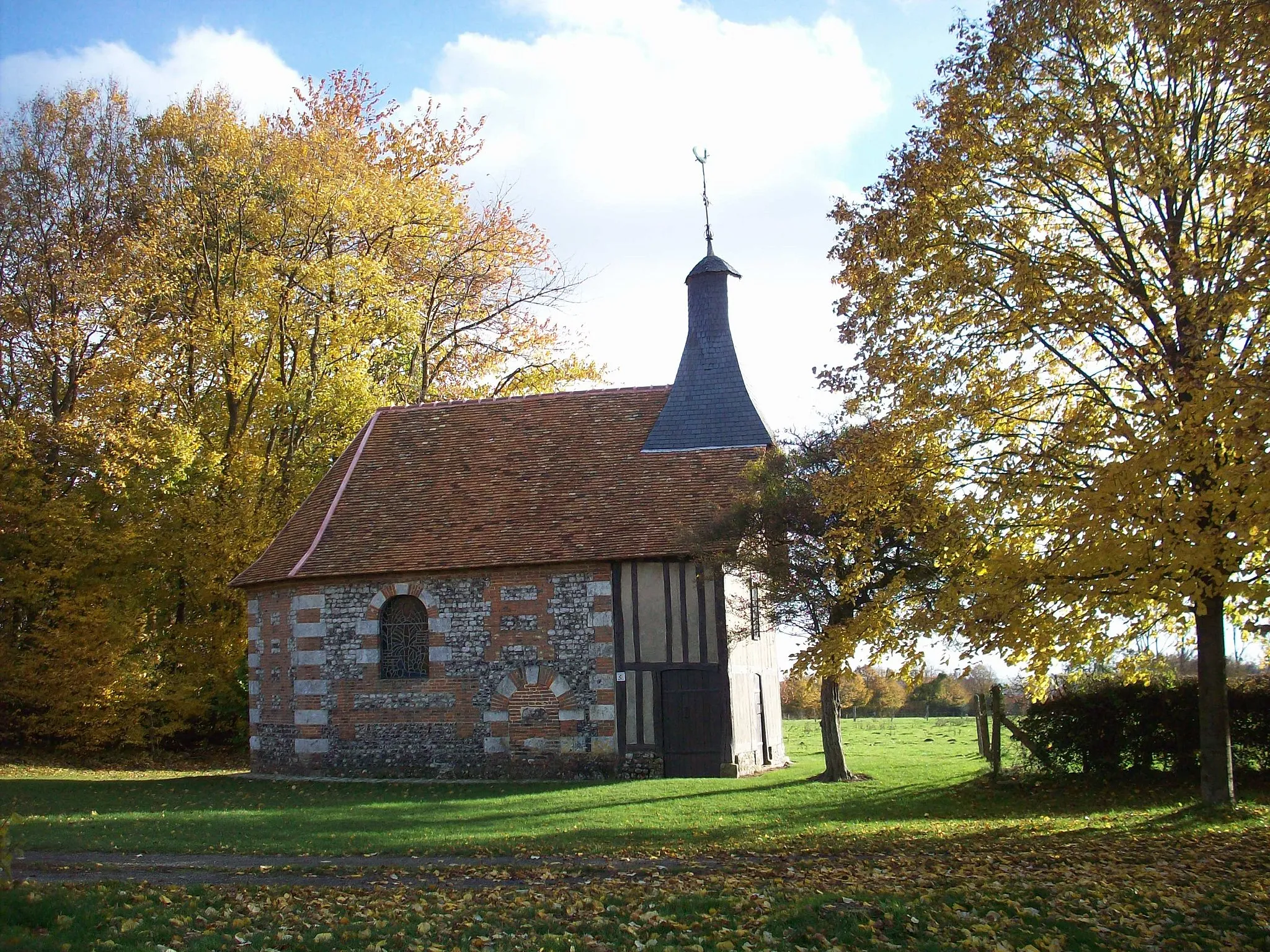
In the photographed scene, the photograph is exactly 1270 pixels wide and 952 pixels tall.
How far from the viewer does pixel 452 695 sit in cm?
1845

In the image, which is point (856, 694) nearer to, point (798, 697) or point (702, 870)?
point (798, 697)

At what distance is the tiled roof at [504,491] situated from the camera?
18.8m

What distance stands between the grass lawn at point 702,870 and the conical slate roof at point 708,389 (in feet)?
21.6

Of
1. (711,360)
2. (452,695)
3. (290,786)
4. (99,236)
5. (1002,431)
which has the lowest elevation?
(290,786)

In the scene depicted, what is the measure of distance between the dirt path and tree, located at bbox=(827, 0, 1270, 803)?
4268mm

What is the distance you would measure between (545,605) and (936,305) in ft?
31.0

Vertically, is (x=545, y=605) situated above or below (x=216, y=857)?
above

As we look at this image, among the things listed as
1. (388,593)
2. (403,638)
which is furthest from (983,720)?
(388,593)

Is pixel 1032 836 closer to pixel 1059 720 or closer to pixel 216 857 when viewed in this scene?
pixel 1059 720

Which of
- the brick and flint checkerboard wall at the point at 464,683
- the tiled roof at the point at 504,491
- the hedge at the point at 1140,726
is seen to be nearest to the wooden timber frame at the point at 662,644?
the brick and flint checkerboard wall at the point at 464,683

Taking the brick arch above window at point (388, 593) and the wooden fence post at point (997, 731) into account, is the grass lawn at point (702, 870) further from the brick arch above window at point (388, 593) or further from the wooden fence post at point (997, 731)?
the brick arch above window at point (388, 593)

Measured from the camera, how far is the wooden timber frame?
17.8 m

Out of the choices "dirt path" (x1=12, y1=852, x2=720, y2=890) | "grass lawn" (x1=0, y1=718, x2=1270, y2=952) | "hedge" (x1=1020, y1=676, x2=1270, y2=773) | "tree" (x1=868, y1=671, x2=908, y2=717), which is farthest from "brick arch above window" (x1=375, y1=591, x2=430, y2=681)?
"tree" (x1=868, y1=671, x2=908, y2=717)

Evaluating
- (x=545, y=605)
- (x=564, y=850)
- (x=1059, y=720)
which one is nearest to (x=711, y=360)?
(x=545, y=605)
